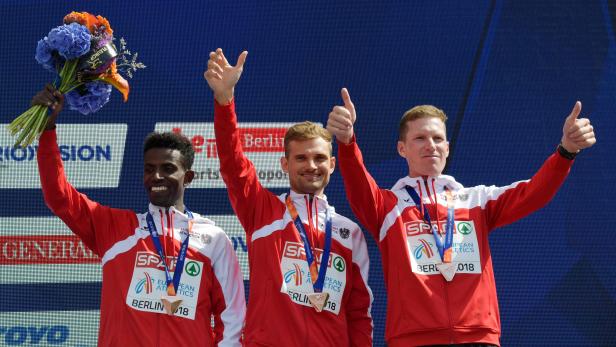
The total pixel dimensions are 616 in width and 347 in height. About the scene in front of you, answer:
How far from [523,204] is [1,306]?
314 cm

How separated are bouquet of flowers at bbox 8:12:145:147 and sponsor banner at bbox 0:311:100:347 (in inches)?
77.8

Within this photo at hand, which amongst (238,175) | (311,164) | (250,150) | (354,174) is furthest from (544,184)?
(250,150)

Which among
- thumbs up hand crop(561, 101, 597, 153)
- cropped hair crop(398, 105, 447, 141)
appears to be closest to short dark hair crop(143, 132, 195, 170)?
cropped hair crop(398, 105, 447, 141)

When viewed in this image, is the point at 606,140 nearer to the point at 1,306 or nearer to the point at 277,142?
the point at 277,142

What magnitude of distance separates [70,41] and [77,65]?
98mm

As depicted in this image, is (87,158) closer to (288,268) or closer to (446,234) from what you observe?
(288,268)

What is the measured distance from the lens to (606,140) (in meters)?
4.25

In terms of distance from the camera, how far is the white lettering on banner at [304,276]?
2.61 metres

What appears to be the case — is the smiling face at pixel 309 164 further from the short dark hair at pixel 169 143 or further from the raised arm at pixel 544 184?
the raised arm at pixel 544 184

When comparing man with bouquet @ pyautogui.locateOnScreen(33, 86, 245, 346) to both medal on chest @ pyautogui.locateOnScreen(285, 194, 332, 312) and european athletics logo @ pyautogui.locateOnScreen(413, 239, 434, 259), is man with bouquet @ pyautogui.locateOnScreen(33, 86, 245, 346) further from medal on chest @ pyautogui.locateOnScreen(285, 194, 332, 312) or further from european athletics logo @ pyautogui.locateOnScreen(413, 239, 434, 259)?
european athletics logo @ pyautogui.locateOnScreen(413, 239, 434, 259)

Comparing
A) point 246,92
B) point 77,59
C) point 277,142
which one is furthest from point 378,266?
point 77,59

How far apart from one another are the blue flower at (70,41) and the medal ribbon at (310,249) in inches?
36.0

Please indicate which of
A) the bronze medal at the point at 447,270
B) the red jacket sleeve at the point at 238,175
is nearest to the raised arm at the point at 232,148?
the red jacket sleeve at the point at 238,175

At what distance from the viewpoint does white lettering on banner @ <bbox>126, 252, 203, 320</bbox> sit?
2.60 m
